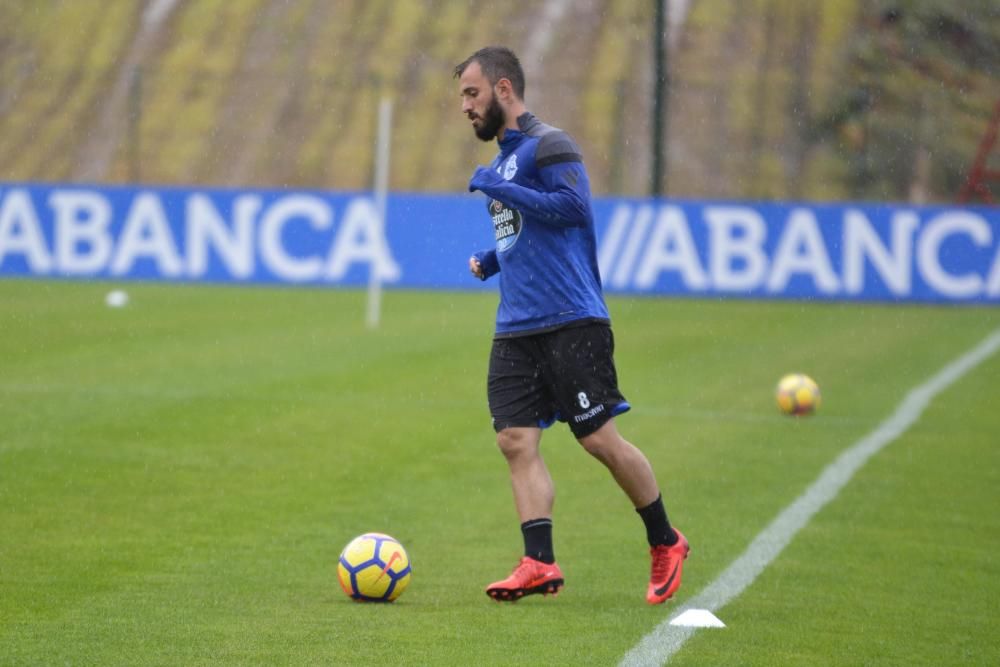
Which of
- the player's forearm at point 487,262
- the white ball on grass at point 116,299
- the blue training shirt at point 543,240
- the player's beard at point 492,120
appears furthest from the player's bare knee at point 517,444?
the white ball on grass at point 116,299

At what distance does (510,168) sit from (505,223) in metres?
0.24

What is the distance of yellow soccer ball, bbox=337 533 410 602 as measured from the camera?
6.93m

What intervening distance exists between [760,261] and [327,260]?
6.11m

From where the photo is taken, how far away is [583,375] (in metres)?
6.98

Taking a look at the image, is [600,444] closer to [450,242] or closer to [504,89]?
[504,89]

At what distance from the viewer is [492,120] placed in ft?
23.0

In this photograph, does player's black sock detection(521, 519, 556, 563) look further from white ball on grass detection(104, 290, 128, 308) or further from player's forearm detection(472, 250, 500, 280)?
white ball on grass detection(104, 290, 128, 308)

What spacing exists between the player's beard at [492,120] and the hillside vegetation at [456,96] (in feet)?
91.2

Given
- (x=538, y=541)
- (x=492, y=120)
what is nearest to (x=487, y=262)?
(x=492, y=120)

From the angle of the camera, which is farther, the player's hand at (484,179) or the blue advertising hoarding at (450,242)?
the blue advertising hoarding at (450,242)

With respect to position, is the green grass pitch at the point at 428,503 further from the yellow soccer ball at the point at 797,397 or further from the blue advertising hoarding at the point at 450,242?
the blue advertising hoarding at the point at 450,242

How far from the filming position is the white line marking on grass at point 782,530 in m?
6.25

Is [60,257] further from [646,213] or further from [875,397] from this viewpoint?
[875,397]

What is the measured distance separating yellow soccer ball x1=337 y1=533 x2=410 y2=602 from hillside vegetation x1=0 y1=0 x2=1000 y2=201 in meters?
28.2
